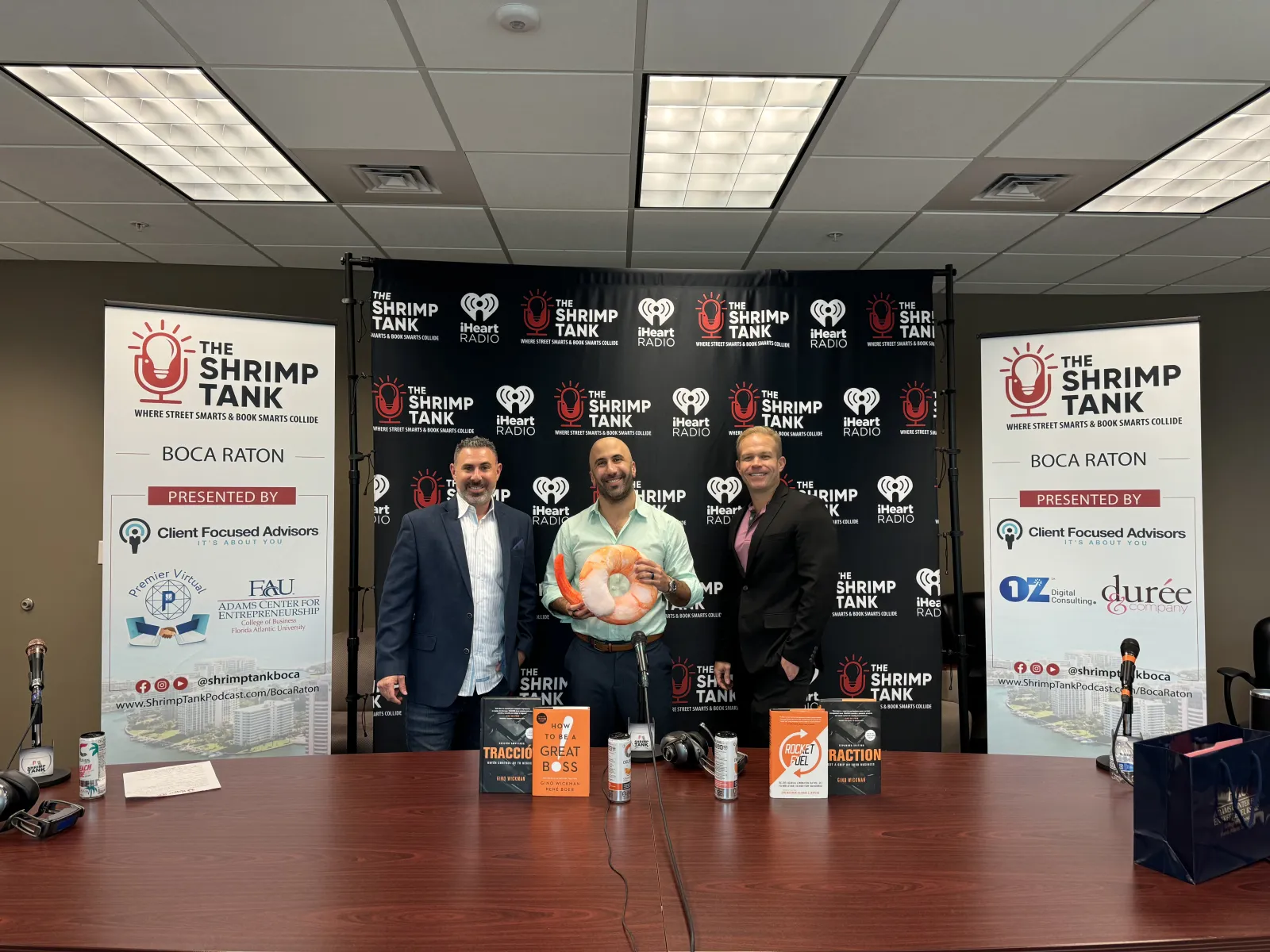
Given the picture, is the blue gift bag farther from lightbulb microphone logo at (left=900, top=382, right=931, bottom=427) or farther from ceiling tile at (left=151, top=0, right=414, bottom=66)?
ceiling tile at (left=151, top=0, right=414, bottom=66)

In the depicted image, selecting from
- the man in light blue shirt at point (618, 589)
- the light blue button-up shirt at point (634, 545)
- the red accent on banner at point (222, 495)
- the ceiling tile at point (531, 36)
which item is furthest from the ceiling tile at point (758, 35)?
the red accent on banner at point (222, 495)

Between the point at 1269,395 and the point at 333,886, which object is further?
the point at 1269,395

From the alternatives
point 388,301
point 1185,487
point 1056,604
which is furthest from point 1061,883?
point 388,301

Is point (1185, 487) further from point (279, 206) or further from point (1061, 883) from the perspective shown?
point (279, 206)

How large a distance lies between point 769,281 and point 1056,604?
6.89 feet

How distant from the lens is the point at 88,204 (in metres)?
3.85

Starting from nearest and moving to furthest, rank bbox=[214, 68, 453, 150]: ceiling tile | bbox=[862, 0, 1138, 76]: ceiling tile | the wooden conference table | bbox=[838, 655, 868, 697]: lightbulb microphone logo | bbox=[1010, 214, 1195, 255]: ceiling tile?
the wooden conference table < bbox=[862, 0, 1138, 76]: ceiling tile < bbox=[214, 68, 453, 150]: ceiling tile < bbox=[838, 655, 868, 697]: lightbulb microphone logo < bbox=[1010, 214, 1195, 255]: ceiling tile

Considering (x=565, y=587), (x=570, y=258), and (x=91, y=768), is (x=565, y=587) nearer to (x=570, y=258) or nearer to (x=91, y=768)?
(x=91, y=768)

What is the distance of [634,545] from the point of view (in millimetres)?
3434

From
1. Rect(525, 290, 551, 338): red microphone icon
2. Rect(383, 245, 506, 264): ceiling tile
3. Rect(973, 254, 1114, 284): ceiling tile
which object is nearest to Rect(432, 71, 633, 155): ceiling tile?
Rect(525, 290, 551, 338): red microphone icon

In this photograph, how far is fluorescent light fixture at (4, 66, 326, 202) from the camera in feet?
9.07

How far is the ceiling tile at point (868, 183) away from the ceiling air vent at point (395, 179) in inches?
66.1

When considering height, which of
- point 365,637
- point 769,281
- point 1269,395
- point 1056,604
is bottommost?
point 365,637

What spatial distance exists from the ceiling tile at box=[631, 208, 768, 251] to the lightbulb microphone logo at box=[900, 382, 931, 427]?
1.14 metres
